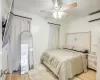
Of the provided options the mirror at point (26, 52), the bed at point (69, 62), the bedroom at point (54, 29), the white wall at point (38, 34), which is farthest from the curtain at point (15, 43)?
the bed at point (69, 62)

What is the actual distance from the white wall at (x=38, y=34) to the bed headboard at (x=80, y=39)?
1486mm

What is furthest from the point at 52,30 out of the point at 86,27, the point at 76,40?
the point at 86,27

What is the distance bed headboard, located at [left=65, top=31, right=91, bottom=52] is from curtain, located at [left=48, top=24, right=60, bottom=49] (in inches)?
30.2

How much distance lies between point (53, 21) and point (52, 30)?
533 millimetres

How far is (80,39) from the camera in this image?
398 centimetres

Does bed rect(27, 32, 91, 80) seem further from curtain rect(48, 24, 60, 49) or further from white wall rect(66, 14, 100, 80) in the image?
curtain rect(48, 24, 60, 49)

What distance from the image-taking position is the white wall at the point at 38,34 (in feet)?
11.9

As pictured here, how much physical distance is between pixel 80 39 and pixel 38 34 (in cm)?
216

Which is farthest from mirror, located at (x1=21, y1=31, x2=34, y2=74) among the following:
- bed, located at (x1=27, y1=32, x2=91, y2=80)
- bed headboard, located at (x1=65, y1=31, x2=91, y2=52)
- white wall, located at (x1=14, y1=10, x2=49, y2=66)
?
bed headboard, located at (x1=65, y1=31, x2=91, y2=52)

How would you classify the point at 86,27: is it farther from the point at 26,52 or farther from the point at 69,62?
the point at 26,52

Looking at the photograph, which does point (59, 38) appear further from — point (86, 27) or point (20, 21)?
point (20, 21)

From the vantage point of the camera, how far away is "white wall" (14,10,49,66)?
11.9 feet

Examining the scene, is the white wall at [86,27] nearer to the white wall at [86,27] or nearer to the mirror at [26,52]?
the white wall at [86,27]

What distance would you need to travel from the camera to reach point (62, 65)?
2.21 m
